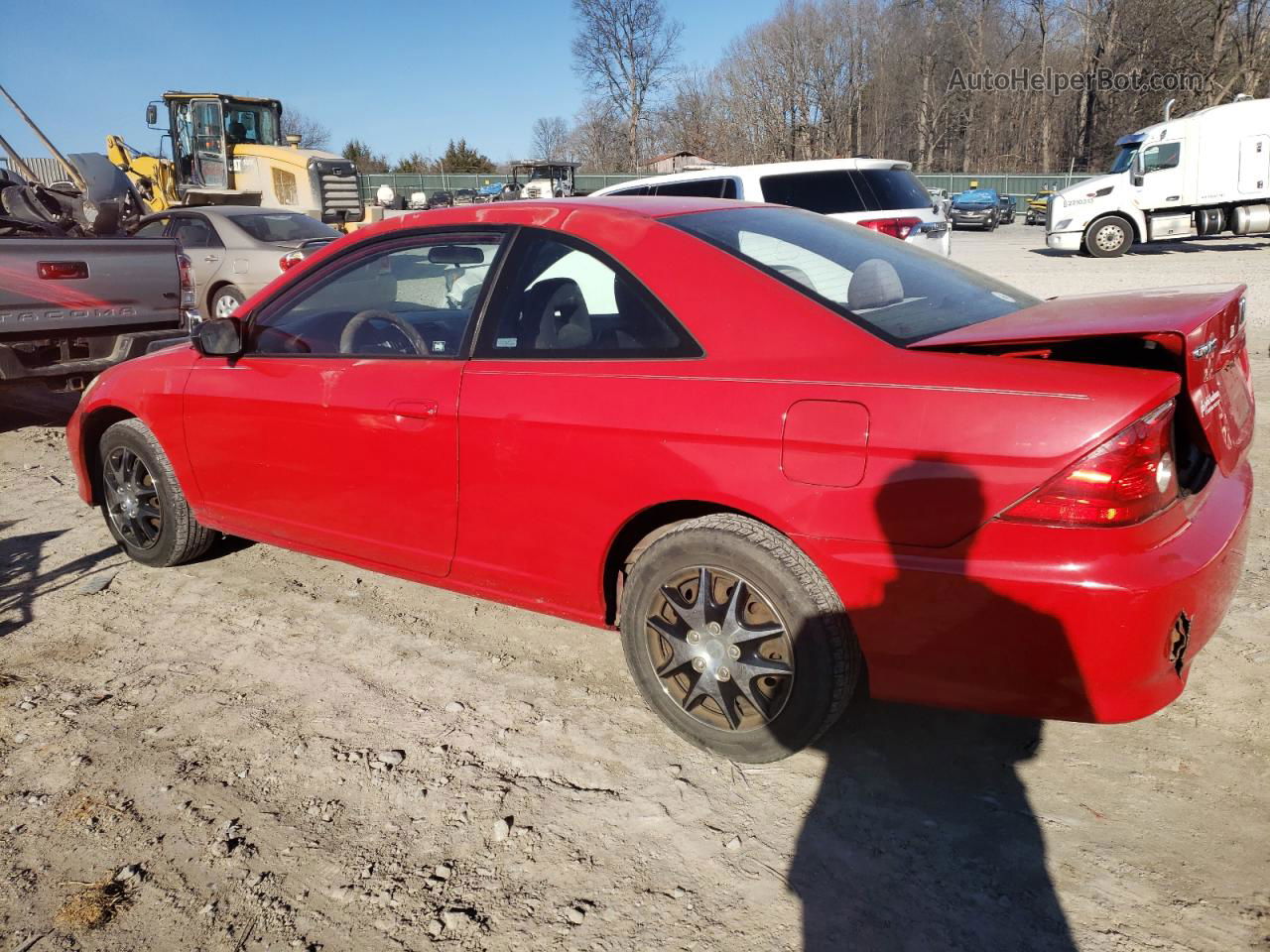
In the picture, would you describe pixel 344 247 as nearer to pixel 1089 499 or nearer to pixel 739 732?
pixel 739 732

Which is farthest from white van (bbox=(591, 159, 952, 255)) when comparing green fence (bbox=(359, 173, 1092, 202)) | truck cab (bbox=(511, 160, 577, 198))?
green fence (bbox=(359, 173, 1092, 202))

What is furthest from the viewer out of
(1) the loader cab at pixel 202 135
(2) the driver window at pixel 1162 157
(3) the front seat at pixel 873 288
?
(1) the loader cab at pixel 202 135

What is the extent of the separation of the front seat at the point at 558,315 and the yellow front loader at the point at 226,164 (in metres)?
19.9

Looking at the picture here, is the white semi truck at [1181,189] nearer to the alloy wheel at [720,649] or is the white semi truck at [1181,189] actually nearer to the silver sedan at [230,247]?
the silver sedan at [230,247]

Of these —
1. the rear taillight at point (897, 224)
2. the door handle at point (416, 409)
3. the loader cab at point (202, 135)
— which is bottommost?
the door handle at point (416, 409)

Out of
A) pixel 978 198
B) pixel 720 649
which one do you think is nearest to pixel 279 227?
pixel 720 649

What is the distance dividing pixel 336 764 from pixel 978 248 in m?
24.8

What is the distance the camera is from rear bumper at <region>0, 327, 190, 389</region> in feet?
21.1

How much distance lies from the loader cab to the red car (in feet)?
65.3

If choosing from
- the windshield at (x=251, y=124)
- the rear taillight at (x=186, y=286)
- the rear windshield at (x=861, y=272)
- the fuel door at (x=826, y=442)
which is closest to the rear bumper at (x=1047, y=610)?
the fuel door at (x=826, y=442)

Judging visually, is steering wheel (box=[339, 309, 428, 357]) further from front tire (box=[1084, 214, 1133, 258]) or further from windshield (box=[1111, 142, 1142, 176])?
windshield (box=[1111, 142, 1142, 176])

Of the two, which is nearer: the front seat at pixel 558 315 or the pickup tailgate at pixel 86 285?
the front seat at pixel 558 315

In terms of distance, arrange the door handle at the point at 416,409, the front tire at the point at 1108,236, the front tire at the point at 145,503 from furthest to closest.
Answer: the front tire at the point at 1108,236 → the front tire at the point at 145,503 → the door handle at the point at 416,409

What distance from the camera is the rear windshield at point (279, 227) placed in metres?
12.1
